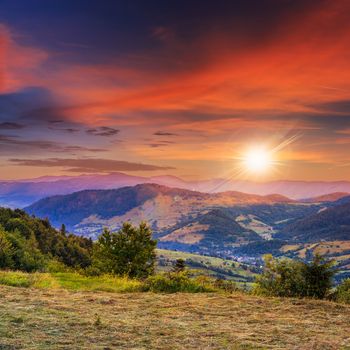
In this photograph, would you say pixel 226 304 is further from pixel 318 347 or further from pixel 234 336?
pixel 318 347

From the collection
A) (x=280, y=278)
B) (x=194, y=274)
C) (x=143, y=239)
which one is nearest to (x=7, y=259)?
(x=143, y=239)

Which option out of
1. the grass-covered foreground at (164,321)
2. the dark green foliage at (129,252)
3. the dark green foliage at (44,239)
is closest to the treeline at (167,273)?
the dark green foliage at (129,252)

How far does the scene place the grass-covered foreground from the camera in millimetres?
12211

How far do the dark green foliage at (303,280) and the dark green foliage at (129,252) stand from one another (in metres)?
20.7

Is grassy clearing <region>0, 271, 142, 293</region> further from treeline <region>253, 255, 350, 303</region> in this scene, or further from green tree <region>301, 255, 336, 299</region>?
green tree <region>301, 255, 336, 299</region>

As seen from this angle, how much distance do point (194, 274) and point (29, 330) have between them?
13214 mm

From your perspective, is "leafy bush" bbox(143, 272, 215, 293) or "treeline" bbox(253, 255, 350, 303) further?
"treeline" bbox(253, 255, 350, 303)

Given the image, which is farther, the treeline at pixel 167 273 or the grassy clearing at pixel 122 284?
the treeline at pixel 167 273

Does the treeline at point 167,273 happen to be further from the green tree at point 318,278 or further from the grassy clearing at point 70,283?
the grassy clearing at point 70,283

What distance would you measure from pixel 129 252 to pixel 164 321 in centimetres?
3139

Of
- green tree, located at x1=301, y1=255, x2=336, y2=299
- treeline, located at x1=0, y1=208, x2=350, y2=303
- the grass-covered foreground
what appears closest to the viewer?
the grass-covered foreground

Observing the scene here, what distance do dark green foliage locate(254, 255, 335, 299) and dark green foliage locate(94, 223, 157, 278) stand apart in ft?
68.1

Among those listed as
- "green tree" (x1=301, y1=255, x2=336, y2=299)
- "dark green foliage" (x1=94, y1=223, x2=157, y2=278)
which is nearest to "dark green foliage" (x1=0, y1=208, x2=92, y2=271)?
"dark green foliage" (x1=94, y1=223, x2=157, y2=278)

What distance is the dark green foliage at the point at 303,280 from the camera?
21344mm
